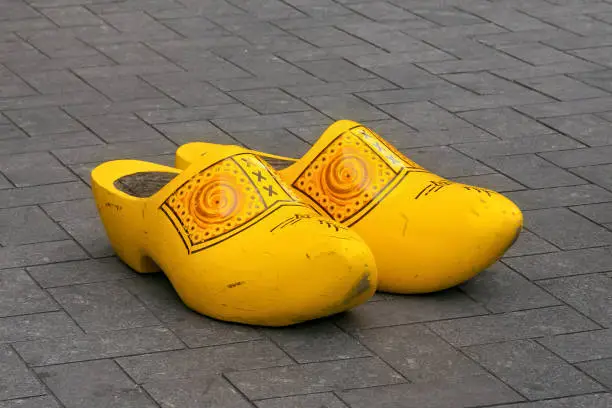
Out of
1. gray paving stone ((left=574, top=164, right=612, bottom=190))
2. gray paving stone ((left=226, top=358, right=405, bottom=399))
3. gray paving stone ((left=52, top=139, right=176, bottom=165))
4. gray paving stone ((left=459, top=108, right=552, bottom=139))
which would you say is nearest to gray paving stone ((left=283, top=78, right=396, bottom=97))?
gray paving stone ((left=459, top=108, right=552, bottom=139))

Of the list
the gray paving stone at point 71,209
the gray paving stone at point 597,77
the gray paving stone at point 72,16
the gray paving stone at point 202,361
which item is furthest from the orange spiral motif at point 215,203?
the gray paving stone at point 72,16

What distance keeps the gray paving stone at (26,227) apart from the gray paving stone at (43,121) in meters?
1.19

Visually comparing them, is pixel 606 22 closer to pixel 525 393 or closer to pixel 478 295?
pixel 478 295

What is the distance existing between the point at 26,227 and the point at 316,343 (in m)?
1.62

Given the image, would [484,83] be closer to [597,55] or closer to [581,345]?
[597,55]

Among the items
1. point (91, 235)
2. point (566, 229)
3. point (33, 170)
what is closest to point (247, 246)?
point (91, 235)

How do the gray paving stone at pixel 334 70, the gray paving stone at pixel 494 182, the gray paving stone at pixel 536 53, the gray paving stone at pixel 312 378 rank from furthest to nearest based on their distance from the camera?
the gray paving stone at pixel 536 53
the gray paving stone at pixel 334 70
the gray paving stone at pixel 494 182
the gray paving stone at pixel 312 378

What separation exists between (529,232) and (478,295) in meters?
0.72

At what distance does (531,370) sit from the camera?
4516mm

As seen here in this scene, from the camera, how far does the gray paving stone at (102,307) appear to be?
485 centimetres

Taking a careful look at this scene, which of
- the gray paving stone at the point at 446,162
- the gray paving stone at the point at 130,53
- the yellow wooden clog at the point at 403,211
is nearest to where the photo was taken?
the yellow wooden clog at the point at 403,211

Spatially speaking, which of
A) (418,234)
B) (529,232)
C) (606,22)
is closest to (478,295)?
(418,234)

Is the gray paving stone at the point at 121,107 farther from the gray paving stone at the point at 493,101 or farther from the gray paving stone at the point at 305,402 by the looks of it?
the gray paving stone at the point at 305,402

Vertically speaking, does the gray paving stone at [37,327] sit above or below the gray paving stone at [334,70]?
below
